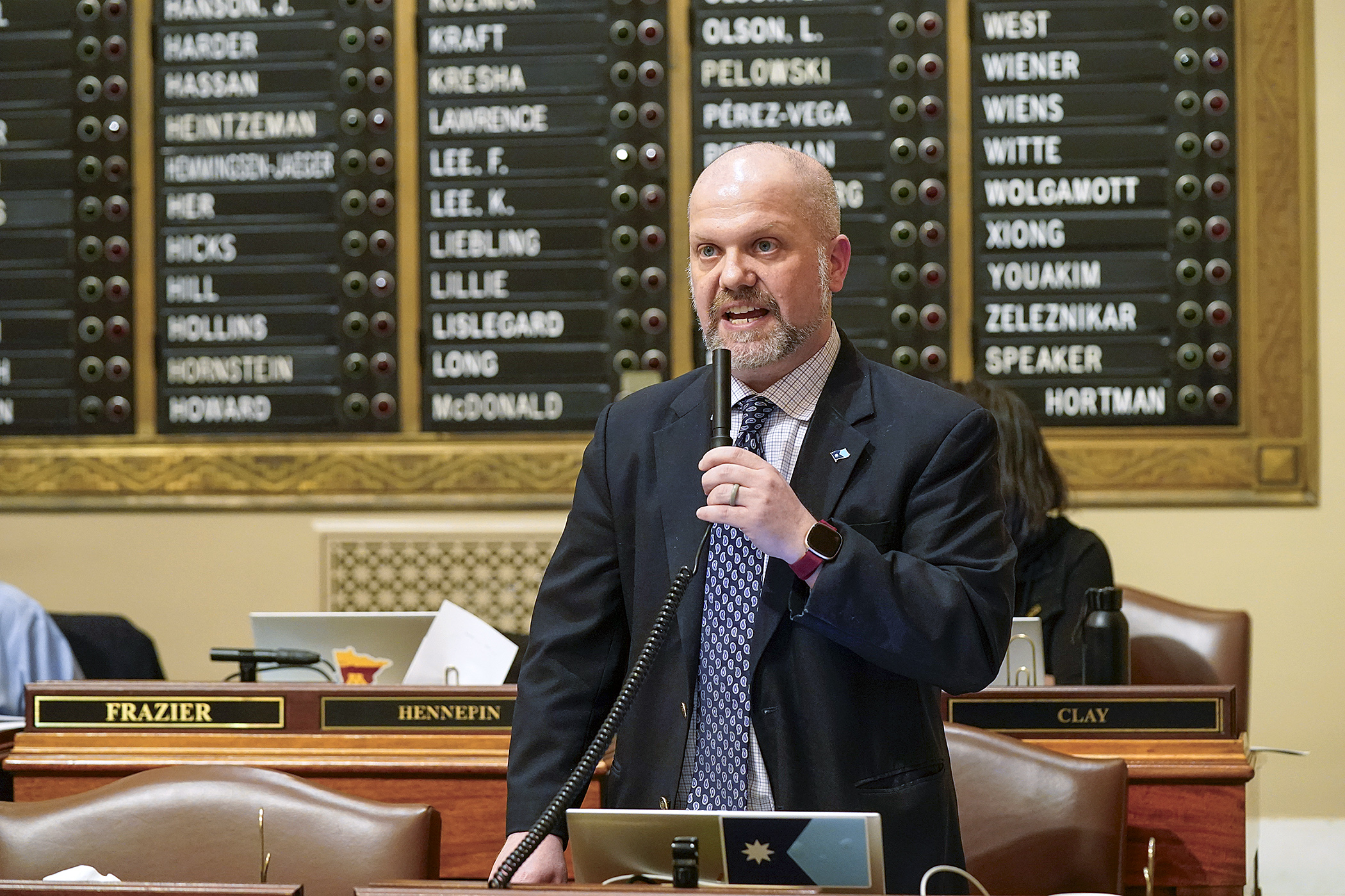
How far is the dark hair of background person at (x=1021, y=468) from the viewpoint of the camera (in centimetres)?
312

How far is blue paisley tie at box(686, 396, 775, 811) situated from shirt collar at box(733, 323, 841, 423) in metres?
0.15

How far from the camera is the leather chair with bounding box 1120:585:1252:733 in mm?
3109

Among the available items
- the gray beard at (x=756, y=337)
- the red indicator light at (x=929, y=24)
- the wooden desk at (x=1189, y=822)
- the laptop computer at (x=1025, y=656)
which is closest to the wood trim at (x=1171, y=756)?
the wooden desk at (x=1189, y=822)

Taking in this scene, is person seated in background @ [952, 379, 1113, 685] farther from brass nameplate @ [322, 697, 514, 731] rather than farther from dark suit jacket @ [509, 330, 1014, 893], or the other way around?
dark suit jacket @ [509, 330, 1014, 893]

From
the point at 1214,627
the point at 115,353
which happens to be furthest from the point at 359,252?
the point at 1214,627

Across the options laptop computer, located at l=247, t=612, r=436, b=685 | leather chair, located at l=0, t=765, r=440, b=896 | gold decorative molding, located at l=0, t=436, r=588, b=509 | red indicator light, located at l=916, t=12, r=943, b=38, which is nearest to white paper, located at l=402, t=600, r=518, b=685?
laptop computer, located at l=247, t=612, r=436, b=685

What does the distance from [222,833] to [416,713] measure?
67cm

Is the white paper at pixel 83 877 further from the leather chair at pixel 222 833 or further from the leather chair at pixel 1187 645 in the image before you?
the leather chair at pixel 1187 645

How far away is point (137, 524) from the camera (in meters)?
4.28

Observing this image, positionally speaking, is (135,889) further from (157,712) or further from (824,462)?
(157,712)

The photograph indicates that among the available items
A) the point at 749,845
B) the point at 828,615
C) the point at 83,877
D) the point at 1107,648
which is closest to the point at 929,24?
the point at 1107,648

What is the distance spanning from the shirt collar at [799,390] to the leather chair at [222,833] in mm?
624

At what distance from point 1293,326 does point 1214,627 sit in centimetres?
123

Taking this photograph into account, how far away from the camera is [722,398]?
1.42 m
